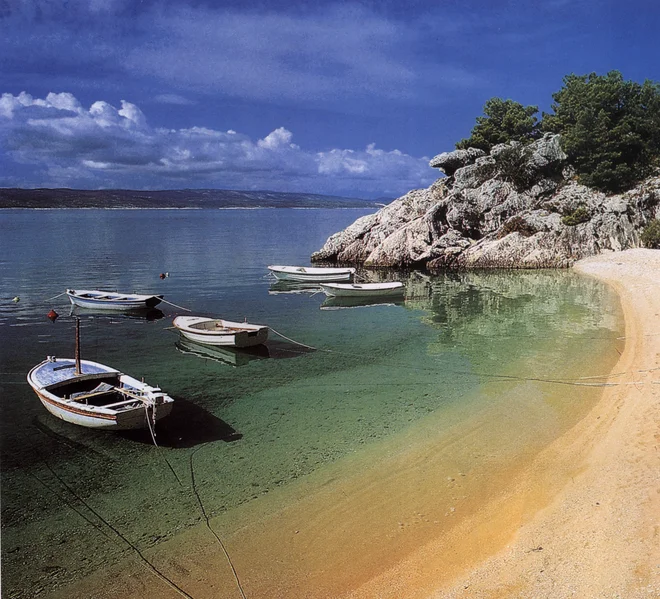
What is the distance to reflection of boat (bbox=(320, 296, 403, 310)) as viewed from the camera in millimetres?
36969

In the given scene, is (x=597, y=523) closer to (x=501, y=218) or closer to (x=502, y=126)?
(x=501, y=218)

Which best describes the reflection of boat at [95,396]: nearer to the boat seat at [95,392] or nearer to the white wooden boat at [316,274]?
the boat seat at [95,392]

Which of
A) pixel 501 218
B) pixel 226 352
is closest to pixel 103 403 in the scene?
→ pixel 226 352

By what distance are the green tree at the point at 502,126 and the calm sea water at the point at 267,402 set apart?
3685 centimetres

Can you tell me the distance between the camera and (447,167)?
68250 millimetres

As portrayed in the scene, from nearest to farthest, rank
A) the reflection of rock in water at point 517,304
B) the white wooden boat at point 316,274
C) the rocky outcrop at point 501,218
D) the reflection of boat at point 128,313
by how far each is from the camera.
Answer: the reflection of rock in water at point 517,304
the reflection of boat at point 128,313
the white wooden boat at point 316,274
the rocky outcrop at point 501,218

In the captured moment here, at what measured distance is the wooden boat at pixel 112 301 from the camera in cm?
3359

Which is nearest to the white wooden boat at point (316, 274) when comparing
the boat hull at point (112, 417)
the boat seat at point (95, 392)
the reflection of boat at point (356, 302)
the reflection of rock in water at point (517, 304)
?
the reflection of boat at point (356, 302)

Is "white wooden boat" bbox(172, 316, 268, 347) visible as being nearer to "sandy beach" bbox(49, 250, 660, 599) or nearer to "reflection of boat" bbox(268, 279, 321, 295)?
"sandy beach" bbox(49, 250, 660, 599)

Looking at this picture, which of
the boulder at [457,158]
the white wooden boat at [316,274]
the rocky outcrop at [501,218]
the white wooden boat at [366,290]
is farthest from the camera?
the boulder at [457,158]

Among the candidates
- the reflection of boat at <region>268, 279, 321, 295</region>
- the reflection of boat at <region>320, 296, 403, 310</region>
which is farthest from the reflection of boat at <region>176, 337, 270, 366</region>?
the reflection of boat at <region>268, 279, 321, 295</region>

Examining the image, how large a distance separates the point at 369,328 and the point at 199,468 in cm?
1726

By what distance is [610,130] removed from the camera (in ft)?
195

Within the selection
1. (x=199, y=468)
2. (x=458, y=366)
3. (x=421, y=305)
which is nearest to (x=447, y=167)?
(x=421, y=305)
